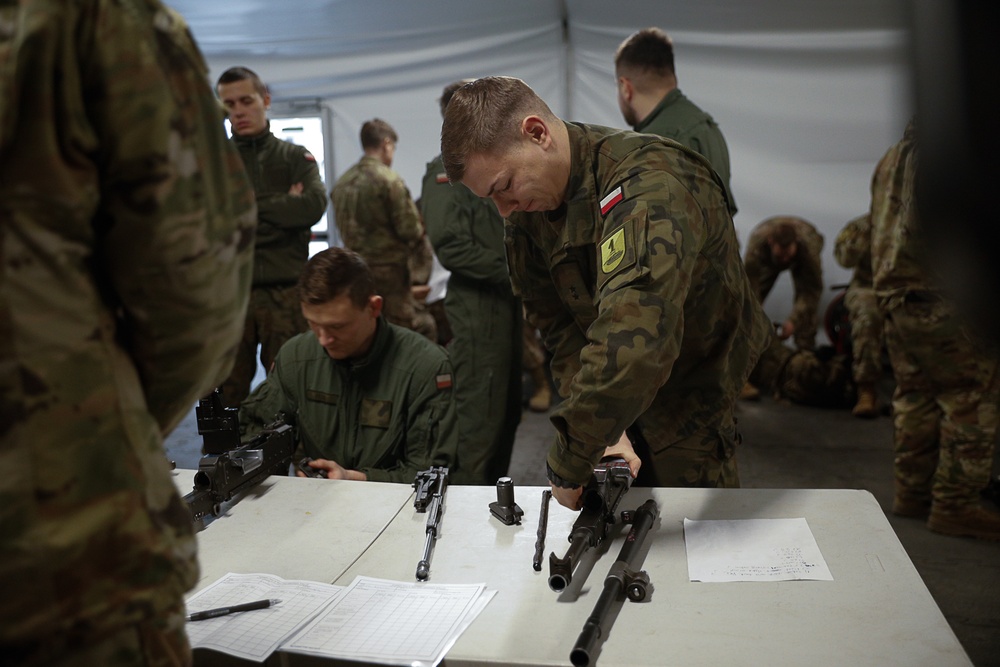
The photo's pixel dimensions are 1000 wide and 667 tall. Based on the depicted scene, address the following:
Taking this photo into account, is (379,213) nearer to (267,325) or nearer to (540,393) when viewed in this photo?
(267,325)

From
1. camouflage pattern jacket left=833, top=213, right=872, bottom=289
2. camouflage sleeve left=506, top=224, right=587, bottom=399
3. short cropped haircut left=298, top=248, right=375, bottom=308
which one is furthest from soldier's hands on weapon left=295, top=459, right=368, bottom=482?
camouflage pattern jacket left=833, top=213, right=872, bottom=289

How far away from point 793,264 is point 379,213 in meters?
2.73

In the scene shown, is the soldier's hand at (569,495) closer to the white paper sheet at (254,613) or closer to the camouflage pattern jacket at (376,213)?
the white paper sheet at (254,613)

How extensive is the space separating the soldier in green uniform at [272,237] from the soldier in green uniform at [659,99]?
1588 millimetres

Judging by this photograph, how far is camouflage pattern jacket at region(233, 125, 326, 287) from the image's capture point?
3.89 meters

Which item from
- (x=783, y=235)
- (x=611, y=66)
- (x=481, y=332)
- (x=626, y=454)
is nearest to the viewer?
(x=626, y=454)

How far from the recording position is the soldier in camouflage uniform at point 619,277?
4.96 feet

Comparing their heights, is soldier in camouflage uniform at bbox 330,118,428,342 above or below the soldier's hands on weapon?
above

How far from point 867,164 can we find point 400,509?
484cm

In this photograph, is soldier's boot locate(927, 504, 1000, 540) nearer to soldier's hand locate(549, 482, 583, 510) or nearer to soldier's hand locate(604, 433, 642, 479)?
soldier's hand locate(604, 433, 642, 479)

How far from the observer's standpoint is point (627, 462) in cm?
187

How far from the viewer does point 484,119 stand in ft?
5.49

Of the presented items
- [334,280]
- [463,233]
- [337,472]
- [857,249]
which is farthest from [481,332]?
[857,249]

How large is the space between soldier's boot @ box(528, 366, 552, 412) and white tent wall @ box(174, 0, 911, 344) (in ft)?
5.57
